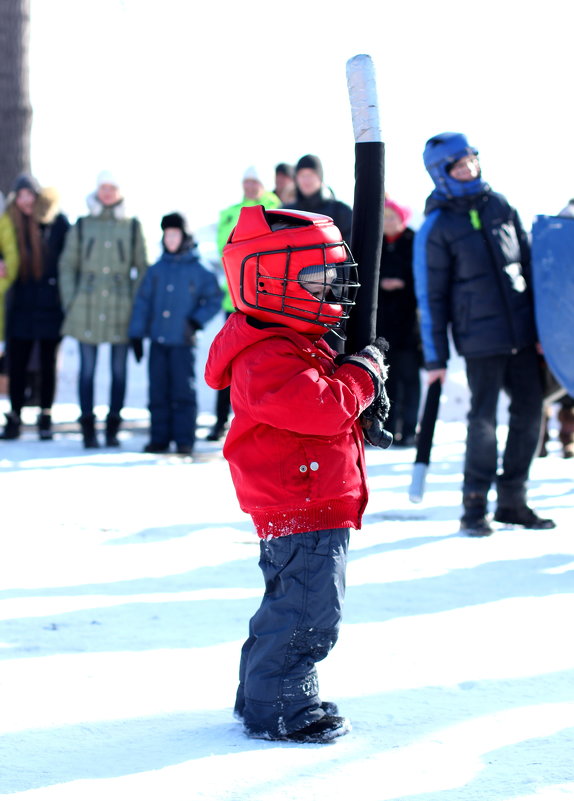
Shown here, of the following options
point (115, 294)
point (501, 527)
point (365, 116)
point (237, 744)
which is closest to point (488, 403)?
point (501, 527)

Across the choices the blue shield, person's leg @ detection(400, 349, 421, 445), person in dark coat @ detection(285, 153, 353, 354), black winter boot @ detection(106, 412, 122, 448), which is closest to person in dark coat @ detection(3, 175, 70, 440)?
black winter boot @ detection(106, 412, 122, 448)

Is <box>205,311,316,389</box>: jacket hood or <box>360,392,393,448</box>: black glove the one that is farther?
<box>360,392,393,448</box>: black glove

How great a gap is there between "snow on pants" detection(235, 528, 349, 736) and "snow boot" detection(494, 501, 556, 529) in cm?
274

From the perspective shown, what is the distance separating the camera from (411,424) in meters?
8.28

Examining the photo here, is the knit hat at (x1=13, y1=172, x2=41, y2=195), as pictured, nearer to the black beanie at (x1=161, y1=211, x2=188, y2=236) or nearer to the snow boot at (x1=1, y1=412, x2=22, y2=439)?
the black beanie at (x1=161, y1=211, x2=188, y2=236)

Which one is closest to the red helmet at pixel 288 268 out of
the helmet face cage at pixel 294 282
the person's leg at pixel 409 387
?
the helmet face cage at pixel 294 282

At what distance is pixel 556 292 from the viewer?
488 cm

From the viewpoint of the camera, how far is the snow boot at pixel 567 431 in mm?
7891

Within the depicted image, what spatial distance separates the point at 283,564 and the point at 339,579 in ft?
0.44

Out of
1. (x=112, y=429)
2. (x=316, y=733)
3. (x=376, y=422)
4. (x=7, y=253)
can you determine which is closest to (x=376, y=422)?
(x=376, y=422)

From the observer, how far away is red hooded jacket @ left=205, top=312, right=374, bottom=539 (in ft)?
8.26

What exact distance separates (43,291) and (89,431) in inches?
41.5

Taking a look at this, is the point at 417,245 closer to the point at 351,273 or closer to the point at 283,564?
the point at 351,273

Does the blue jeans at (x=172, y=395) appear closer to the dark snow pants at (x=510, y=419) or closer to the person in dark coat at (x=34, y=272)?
the person in dark coat at (x=34, y=272)
